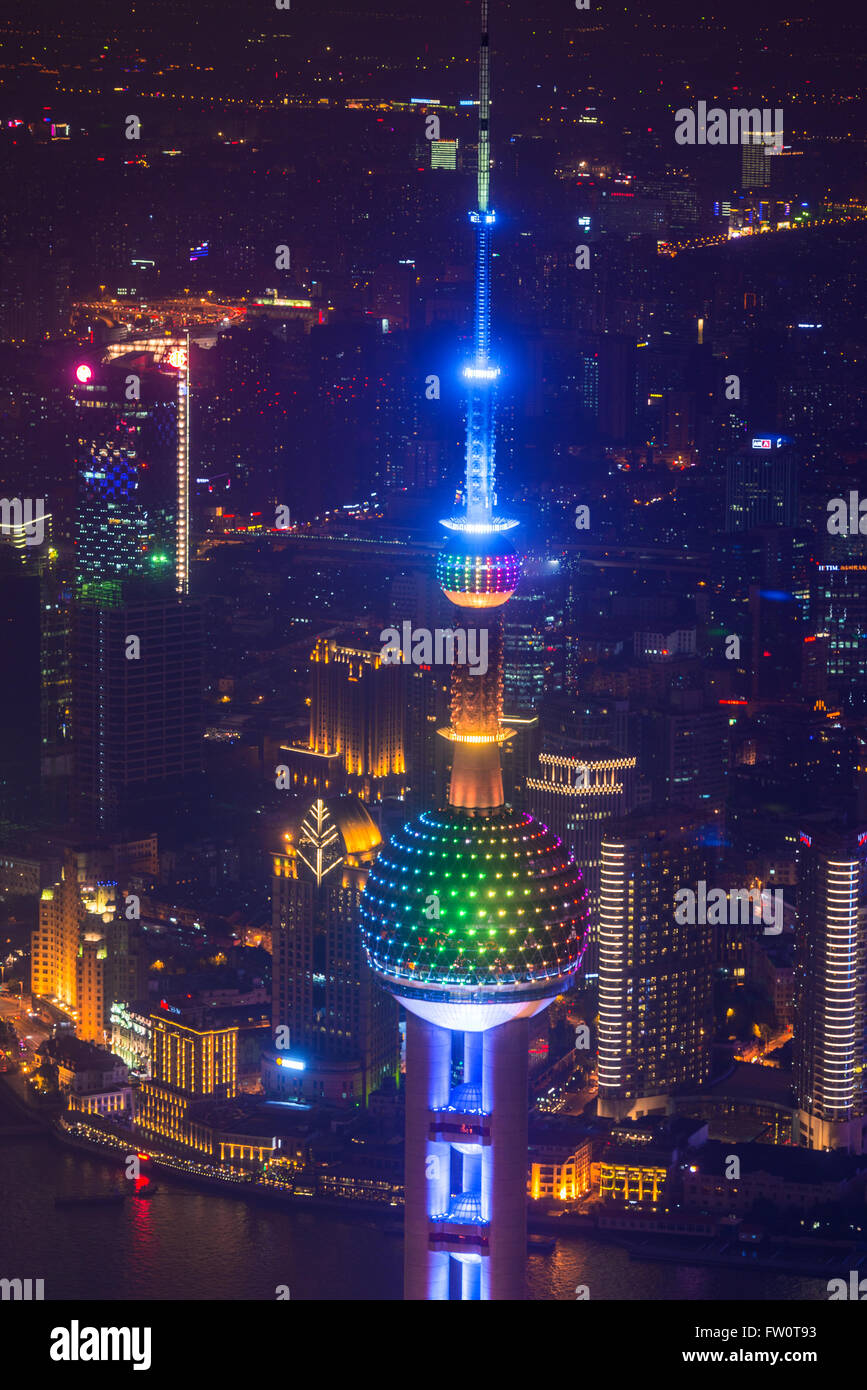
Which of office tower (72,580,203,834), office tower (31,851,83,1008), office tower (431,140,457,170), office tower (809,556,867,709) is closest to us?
office tower (431,140,457,170)

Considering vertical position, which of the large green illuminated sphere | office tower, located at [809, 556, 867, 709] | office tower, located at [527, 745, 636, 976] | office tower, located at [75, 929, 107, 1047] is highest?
the large green illuminated sphere

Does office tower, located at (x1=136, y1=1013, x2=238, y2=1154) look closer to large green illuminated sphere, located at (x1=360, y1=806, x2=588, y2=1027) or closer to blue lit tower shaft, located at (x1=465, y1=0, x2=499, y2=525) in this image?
large green illuminated sphere, located at (x1=360, y1=806, x2=588, y2=1027)

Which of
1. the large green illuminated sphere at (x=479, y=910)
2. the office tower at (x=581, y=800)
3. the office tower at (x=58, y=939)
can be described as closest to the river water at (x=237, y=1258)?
the office tower at (x=58, y=939)

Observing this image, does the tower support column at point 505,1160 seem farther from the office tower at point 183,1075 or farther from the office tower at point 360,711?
the office tower at point 360,711

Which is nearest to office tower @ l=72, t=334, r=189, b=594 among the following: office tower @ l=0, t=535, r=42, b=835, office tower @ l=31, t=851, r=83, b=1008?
office tower @ l=0, t=535, r=42, b=835

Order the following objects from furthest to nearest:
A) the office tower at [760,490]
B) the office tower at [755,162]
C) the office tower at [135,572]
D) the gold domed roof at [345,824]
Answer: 1. the office tower at [760,490]
2. the office tower at [135,572]
3. the gold domed roof at [345,824]
4. the office tower at [755,162]

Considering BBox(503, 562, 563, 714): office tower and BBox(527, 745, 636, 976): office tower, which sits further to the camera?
BBox(503, 562, 563, 714): office tower
